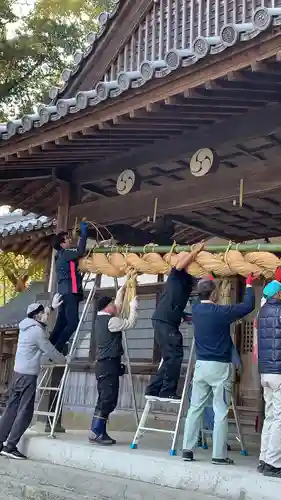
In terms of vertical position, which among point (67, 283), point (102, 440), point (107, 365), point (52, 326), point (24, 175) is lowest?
point (102, 440)

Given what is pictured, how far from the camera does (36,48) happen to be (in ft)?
60.1

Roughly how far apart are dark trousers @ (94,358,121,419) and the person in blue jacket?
4.05 ft

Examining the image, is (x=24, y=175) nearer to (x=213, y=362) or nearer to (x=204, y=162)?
(x=204, y=162)

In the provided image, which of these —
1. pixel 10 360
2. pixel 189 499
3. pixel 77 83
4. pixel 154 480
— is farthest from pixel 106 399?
pixel 10 360

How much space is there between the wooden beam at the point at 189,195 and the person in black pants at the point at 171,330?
66 centimetres

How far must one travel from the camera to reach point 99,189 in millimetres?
8180

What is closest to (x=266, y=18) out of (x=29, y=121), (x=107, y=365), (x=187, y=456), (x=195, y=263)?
(x=195, y=263)

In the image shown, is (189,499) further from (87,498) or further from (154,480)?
(87,498)

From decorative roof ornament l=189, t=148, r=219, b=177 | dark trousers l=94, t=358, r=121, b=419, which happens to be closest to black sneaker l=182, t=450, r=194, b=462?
dark trousers l=94, t=358, r=121, b=419

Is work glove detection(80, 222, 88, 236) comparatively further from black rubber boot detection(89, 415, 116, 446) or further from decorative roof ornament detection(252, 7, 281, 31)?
decorative roof ornament detection(252, 7, 281, 31)

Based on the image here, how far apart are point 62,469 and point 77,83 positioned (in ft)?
23.1

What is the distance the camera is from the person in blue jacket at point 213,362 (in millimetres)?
5453

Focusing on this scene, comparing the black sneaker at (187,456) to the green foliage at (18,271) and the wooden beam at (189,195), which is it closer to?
the wooden beam at (189,195)

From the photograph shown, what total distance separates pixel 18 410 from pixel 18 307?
616 cm
